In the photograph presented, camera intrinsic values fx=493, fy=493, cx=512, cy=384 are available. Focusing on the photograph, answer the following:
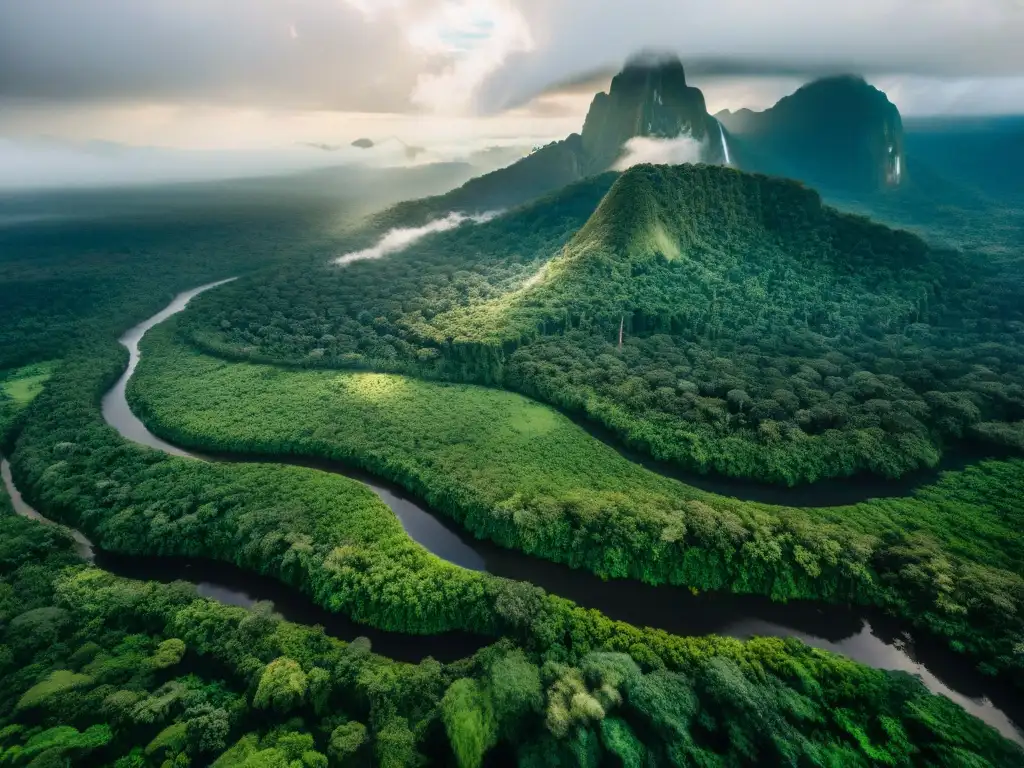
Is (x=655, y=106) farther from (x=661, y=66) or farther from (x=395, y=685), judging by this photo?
(x=395, y=685)

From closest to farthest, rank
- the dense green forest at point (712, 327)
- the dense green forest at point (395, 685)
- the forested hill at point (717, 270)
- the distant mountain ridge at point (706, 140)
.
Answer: the dense green forest at point (395, 685) → the dense green forest at point (712, 327) → the forested hill at point (717, 270) → the distant mountain ridge at point (706, 140)

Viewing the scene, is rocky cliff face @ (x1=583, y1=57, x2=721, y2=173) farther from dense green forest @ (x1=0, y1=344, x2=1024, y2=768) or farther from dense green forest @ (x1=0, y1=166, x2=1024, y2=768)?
dense green forest @ (x1=0, y1=344, x2=1024, y2=768)

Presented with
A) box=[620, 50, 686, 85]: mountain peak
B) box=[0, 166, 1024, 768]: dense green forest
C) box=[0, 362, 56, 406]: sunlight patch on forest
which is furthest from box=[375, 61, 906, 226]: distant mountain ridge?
box=[0, 166, 1024, 768]: dense green forest

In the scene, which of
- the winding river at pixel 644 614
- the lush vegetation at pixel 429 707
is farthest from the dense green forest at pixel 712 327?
the lush vegetation at pixel 429 707

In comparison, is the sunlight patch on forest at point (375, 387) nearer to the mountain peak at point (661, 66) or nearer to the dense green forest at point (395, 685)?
the dense green forest at point (395, 685)

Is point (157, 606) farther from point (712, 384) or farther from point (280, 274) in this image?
point (280, 274)

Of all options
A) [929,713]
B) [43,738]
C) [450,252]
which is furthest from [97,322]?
[929,713]
